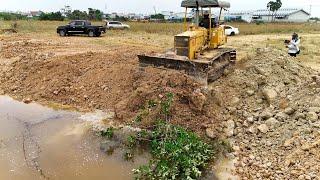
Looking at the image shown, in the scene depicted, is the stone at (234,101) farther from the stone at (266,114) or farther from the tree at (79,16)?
the tree at (79,16)

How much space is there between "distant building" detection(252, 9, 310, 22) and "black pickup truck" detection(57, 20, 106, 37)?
2129 inches

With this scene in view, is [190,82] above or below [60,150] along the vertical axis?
above

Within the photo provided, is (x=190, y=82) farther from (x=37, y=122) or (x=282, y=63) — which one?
(x=37, y=122)

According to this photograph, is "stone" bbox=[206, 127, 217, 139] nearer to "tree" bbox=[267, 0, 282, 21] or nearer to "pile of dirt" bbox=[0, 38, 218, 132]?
"pile of dirt" bbox=[0, 38, 218, 132]

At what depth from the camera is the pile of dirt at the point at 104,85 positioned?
1071cm

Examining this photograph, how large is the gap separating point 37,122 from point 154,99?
349 cm

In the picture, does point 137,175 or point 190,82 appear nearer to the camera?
point 137,175

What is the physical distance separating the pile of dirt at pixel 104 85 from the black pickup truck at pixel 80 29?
10622 mm

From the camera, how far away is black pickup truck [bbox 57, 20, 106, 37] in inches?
1133

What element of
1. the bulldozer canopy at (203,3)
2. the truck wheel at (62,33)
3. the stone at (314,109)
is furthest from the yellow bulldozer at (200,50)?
the truck wheel at (62,33)

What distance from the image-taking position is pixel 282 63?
13156mm

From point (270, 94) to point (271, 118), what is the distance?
122 cm

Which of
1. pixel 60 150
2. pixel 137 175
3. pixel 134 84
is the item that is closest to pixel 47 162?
pixel 60 150

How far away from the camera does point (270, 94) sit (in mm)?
11062
